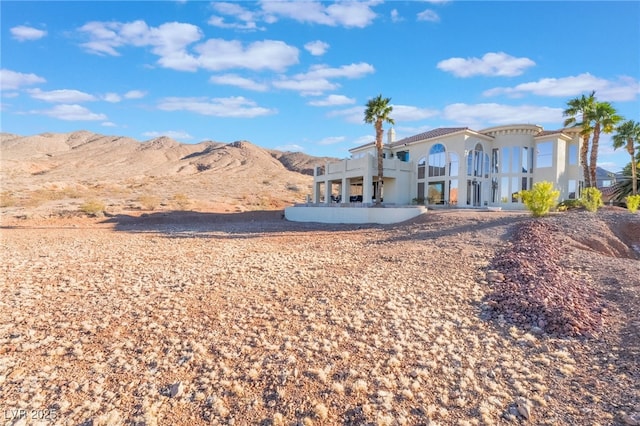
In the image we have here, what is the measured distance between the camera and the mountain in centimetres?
3956

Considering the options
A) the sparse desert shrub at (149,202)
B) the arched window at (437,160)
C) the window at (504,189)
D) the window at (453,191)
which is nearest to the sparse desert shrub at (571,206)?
the window at (504,189)

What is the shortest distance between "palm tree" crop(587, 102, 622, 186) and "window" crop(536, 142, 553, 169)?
8.41 feet

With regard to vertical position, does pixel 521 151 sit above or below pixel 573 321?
above

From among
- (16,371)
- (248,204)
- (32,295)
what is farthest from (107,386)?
(248,204)

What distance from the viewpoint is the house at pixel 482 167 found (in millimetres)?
25078

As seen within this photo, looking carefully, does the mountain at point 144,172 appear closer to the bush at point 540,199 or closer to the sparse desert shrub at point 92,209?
the sparse desert shrub at point 92,209

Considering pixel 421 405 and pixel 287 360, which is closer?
pixel 421 405

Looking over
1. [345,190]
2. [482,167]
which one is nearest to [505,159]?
[482,167]

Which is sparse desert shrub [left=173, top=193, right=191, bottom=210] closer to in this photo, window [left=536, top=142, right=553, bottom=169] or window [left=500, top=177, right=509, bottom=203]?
window [left=500, top=177, right=509, bottom=203]

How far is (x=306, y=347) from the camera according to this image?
4457 millimetres

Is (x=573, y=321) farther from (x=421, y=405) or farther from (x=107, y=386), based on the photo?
(x=107, y=386)

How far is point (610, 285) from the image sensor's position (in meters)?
6.90

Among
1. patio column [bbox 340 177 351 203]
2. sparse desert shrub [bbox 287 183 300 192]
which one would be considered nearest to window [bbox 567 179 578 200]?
patio column [bbox 340 177 351 203]

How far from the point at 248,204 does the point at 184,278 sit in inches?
1255
